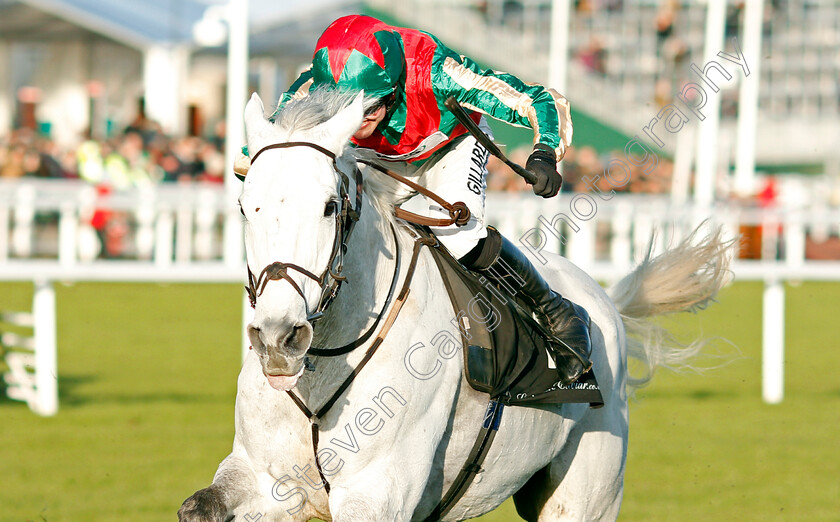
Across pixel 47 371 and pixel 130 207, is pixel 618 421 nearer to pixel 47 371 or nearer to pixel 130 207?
pixel 47 371

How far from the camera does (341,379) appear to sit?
3332mm

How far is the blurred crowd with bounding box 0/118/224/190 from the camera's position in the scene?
673 inches

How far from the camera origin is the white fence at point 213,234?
833cm

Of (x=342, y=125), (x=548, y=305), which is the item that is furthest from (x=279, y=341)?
(x=548, y=305)

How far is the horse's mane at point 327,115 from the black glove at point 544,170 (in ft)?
1.57

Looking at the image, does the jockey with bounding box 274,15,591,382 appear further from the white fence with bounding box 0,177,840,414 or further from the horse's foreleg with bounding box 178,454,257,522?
the horse's foreleg with bounding box 178,454,257,522

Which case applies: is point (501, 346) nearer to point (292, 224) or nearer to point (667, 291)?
point (292, 224)

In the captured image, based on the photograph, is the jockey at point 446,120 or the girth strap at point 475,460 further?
the girth strap at point 475,460

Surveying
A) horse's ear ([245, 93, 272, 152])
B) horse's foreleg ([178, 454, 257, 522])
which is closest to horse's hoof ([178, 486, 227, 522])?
horse's foreleg ([178, 454, 257, 522])

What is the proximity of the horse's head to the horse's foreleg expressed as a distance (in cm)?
53

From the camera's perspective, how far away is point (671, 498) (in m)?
6.51

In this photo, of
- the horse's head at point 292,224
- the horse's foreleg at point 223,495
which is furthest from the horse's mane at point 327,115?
the horse's foreleg at point 223,495

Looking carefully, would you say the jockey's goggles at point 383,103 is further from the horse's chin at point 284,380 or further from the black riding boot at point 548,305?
the horse's chin at point 284,380

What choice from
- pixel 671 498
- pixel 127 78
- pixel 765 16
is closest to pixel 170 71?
pixel 127 78
